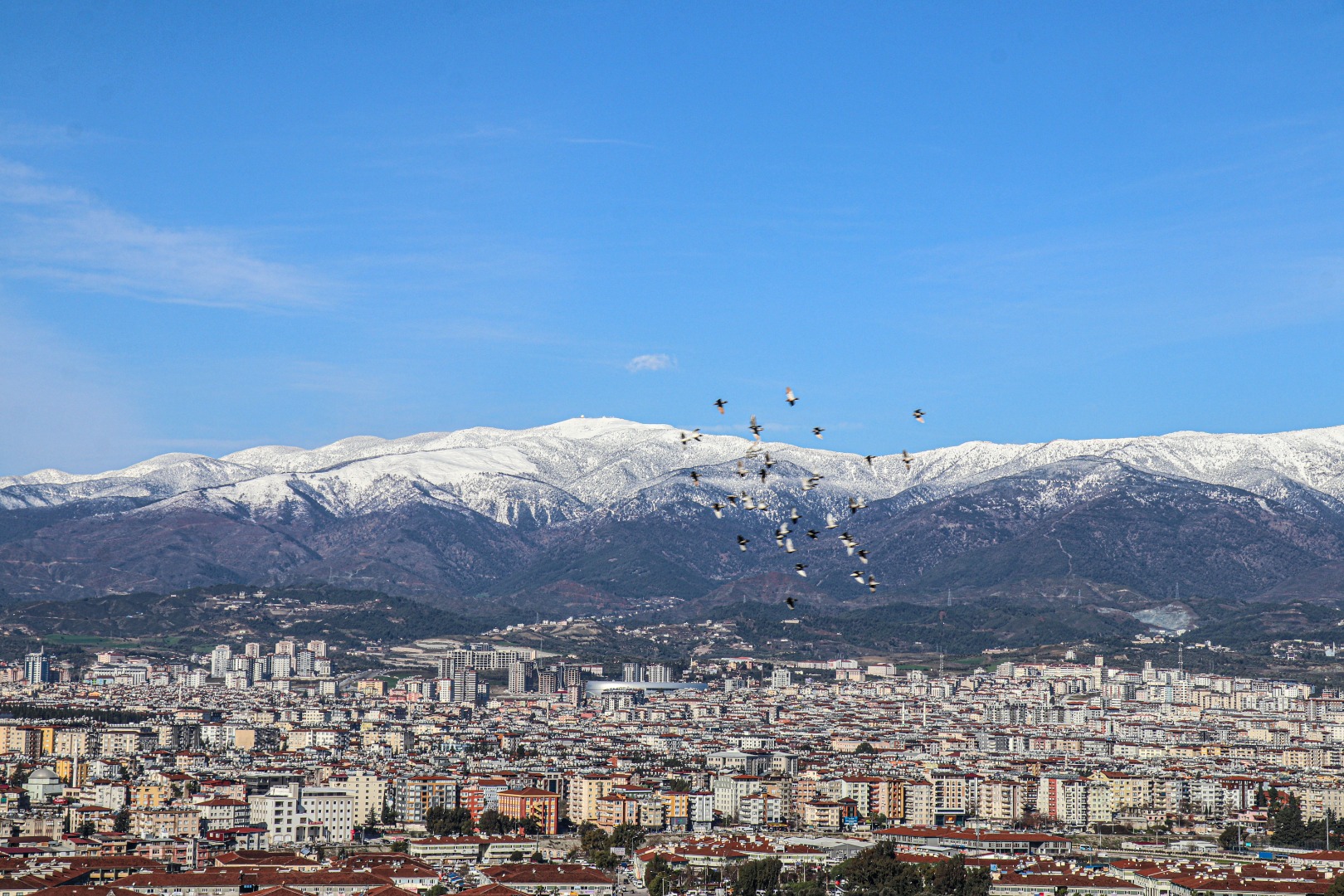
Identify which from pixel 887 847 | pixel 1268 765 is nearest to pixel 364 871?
pixel 887 847

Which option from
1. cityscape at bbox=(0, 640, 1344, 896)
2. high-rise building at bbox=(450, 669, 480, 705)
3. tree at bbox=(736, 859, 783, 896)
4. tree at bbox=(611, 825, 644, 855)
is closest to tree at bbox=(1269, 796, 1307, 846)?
cityscape at bbox=(0, 640, 1344, 896)

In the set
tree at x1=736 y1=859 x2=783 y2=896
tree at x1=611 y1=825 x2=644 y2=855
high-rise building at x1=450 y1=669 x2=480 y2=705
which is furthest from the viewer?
high-rise building at x1=450 y1=669 x2=480 y2=705

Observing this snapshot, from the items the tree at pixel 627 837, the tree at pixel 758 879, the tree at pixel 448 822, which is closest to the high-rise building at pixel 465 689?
the tree at pixel 448 822

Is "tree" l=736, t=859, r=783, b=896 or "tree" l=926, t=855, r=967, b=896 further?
"tree" l=736, t=859, r=783, b=896

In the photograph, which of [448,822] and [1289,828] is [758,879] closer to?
[448,822]

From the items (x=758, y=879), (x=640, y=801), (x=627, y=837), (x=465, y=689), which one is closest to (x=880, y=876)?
(x=758, y=879)

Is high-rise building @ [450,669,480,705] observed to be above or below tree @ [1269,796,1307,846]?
above

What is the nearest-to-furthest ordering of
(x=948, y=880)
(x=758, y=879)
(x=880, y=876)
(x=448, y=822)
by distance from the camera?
(x=948, y=880) → (x=880, y=876) → (x=758, y=879) → (x=448, y=822)

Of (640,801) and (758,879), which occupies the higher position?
(640,801)

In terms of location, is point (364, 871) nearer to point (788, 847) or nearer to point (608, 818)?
point (788, 847)

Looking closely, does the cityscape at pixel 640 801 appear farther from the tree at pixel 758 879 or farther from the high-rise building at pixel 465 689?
the high-rise building at pixel 465 689

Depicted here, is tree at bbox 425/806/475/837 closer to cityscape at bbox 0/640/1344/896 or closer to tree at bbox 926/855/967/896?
cityscape at bbox 0/640/1344/896

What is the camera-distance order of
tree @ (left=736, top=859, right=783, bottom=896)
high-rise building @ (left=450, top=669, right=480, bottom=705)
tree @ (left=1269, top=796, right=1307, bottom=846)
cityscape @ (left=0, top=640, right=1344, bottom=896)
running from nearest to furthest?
tree @ (left=736, top=859, right=783, bottom=896)
cityscape @ (left=0, top=640, right=1344, bottom=896)
tree @ (left=1269, top=796, right=1307, bottom=846)
high-rise building @ (left=450, top=669, right=480, bottom=705)
